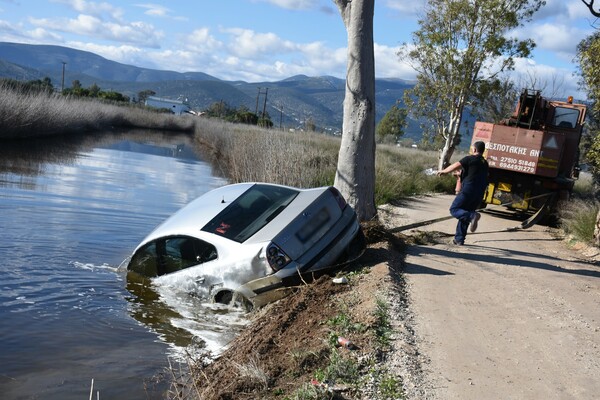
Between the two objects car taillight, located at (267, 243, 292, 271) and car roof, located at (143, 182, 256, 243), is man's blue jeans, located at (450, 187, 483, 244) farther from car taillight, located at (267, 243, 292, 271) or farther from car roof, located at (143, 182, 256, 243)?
car taillight, located at (267, 243, 292, 271)

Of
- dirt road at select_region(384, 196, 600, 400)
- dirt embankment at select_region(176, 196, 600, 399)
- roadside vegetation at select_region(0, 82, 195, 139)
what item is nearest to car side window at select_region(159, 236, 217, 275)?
dirt embankment at select_region(176, 196, 600, 399)

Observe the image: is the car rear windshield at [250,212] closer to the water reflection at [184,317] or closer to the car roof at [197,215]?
the car roof at [197,215]

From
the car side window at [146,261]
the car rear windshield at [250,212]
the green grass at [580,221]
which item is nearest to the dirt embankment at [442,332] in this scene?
the car rear windshield at [250,212]

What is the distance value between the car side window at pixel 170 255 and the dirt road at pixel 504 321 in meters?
2.60

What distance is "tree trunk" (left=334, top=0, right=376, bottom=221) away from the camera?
11859 mm

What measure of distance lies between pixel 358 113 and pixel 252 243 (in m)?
4.42

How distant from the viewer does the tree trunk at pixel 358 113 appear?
1186 cm

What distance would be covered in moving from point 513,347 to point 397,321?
1118 millimetres

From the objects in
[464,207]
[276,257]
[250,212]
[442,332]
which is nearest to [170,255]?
[250,212]

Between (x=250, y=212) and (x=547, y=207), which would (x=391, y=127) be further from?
(x=250, y=212)

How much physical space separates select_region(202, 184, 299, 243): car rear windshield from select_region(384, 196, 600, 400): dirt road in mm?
1960

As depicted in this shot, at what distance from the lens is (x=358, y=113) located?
11945 millimetres

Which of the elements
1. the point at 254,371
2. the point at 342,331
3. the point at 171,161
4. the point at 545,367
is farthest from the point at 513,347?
the point at 171,161

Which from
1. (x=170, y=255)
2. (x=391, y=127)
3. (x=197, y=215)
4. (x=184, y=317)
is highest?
(x=391, y=127)
